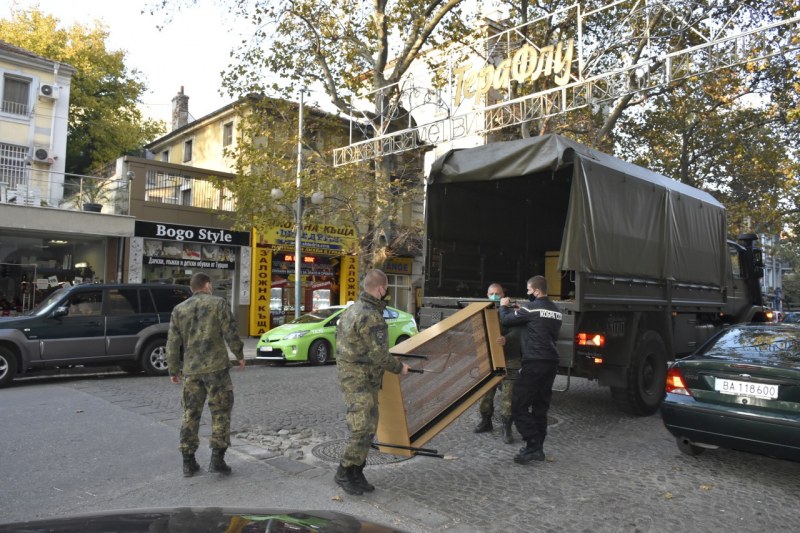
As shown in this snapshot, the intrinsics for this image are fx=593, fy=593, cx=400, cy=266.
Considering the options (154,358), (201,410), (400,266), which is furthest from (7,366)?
(400,266)

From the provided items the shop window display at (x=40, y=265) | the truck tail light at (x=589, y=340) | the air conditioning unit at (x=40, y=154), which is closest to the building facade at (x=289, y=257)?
the shop window display at (x=40, y=265)

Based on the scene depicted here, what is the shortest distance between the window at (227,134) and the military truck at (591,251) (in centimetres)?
1688

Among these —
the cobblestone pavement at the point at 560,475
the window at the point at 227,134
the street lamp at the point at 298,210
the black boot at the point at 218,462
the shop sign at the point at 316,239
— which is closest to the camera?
the cobblestone pavement at the point at 560,475

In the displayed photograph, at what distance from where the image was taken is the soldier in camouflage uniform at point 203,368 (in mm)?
5086

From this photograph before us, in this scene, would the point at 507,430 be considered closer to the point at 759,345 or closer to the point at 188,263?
the point at 759,345

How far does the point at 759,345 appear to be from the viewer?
19.3 feet

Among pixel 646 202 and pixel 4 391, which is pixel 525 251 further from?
pixel 4 391

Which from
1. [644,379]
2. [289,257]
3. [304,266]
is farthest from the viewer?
[304,266]

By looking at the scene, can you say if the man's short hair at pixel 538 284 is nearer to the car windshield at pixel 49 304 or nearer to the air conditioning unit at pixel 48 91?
the car windshield at pixel 49 304

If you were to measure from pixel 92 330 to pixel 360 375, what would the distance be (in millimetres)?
8201

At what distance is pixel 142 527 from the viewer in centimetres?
191

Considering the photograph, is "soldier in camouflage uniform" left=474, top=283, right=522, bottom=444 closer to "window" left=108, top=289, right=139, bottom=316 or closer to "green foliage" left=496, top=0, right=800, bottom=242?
"window" left=108, top=289, right=139, bottom=316

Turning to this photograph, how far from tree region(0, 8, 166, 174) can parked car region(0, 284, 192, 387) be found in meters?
19.9

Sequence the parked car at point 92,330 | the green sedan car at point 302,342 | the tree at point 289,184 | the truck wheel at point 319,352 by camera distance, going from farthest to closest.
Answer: the tree at point 289,184, the truck wheel at point 319,352, the green sedan car at point 302,342, the parked car at point 92,330
